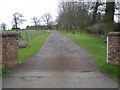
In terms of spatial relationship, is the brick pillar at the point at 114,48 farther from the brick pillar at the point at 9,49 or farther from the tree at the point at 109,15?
the tree at the point at 109,15

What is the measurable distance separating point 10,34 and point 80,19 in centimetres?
2761

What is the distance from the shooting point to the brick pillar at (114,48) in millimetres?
7046

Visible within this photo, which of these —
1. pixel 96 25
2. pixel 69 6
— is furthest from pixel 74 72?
pixel 69 6

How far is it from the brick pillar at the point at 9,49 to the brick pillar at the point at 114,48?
4252 millimetres

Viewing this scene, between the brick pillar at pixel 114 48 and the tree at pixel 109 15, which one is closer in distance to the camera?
the brick pillar at pixel 114 48

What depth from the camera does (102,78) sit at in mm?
5602

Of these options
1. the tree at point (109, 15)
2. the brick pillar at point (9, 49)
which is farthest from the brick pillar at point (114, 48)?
the tree at point (109, 15)

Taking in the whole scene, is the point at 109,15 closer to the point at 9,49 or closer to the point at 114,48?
the point at 114,48

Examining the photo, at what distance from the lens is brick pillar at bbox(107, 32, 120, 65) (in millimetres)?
7046

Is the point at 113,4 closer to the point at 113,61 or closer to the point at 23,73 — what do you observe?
the point at 113,61

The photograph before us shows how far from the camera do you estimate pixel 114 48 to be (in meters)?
7.13

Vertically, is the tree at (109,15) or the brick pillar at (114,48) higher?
the tree at (109,15)

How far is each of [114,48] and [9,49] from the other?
4.58 meters

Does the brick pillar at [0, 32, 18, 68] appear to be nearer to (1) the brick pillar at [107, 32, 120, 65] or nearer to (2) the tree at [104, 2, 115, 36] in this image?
(1) the brick pillar at [107, 32, 120, 65]
